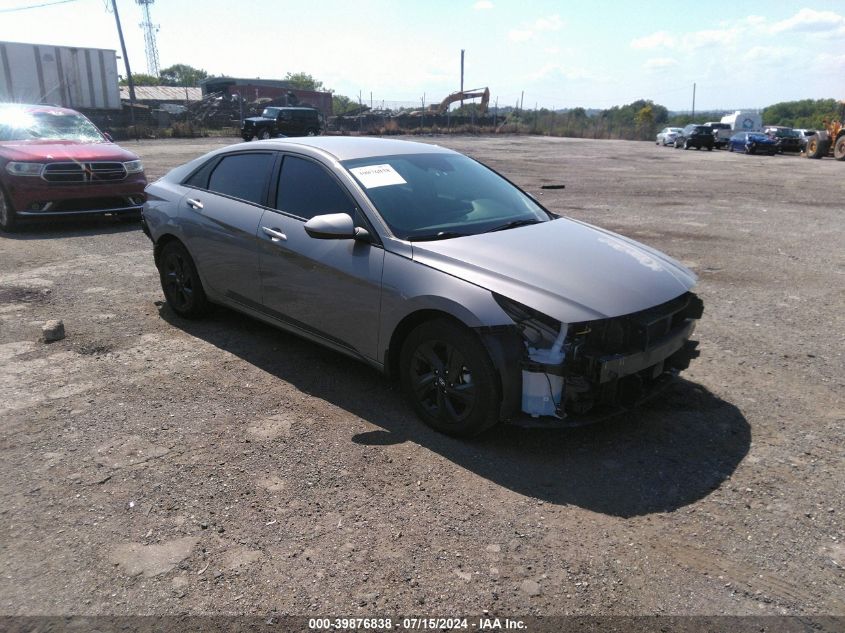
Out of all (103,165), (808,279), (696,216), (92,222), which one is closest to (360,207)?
(808,279)

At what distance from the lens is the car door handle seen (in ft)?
14.9

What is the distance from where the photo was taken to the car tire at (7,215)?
9.43 meters

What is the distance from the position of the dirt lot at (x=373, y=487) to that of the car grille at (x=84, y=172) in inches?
167

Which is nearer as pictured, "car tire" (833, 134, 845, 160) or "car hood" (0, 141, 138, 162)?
"car hood" (0, 141, 138, 162)

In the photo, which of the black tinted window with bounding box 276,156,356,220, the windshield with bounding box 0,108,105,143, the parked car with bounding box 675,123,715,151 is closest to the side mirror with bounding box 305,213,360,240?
the black tinted window with bounding box 276,156,356,220

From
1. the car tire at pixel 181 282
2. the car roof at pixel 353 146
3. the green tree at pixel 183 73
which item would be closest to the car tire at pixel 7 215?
the car tire at pixel 181 282

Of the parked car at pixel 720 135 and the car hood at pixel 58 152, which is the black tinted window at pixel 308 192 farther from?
the parked car at pixel 720 135

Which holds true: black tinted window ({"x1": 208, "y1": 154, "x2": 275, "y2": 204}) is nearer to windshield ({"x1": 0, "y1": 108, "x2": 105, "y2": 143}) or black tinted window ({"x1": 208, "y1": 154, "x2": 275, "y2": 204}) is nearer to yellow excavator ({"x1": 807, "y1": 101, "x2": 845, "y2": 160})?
windshield ({"x1": 0, "y1": 108, "x2": 105, "y2": 143})

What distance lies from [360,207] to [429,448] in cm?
157

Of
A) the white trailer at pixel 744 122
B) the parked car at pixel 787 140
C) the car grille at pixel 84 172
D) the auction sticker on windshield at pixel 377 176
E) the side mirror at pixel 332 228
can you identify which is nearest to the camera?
the side mirror at pixel 332 228

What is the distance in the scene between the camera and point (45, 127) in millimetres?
10359

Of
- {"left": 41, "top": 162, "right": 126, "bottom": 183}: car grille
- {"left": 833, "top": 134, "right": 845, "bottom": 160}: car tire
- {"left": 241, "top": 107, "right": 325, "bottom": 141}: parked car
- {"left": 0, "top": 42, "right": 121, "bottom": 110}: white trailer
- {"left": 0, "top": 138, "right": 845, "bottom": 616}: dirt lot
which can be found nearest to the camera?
{"left": 0, "top": 138, "right": 845, "bottom": 616}: dirt lot

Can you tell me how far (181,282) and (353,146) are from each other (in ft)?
6.72

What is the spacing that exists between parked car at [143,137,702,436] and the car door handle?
0.04ft
